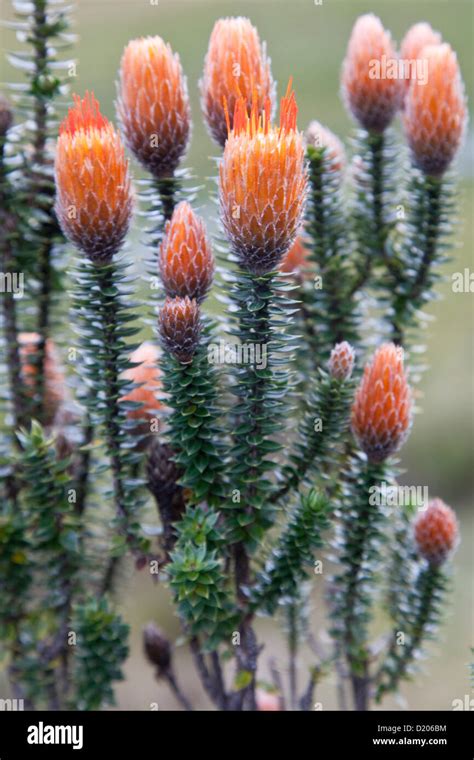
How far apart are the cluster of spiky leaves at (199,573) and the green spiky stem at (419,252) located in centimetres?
40

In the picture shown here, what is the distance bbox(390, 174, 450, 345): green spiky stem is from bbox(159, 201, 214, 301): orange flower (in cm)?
38

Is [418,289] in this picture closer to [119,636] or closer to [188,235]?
[188,235]

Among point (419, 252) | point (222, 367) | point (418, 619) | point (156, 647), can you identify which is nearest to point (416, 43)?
point (419, 252)

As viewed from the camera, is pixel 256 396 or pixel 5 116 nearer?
pixel 256 396

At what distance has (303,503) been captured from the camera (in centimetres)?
89

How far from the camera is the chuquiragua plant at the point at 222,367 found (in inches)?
32.0

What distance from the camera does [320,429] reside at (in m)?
0.92

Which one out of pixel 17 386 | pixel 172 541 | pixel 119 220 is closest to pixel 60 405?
pixel 17 386

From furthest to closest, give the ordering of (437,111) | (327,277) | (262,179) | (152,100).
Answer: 1. (327,277)
2. (437,111)
3. (152,100)
4. (262,179)

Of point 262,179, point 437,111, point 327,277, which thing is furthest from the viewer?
point 327,277

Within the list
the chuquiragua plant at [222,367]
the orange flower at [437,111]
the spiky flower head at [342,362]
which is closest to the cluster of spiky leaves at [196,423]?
the chuquiragua plant at [222,367]

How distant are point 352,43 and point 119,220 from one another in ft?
1.41

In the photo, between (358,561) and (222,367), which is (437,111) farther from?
(358,561)

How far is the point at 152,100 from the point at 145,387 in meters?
0.34
